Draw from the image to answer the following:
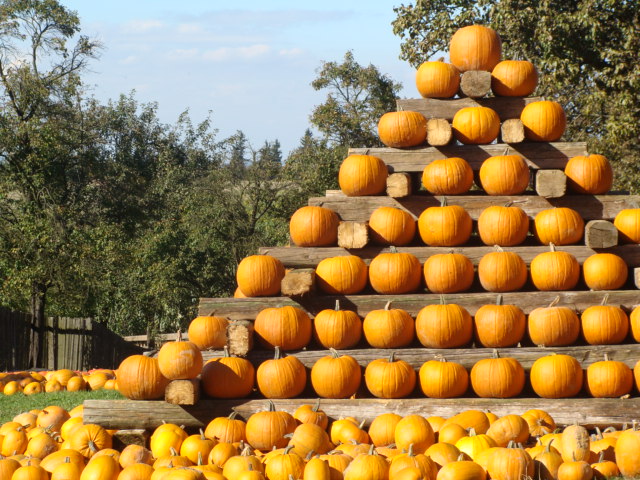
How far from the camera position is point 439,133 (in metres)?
7.84

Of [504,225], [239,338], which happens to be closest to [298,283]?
[239,338]

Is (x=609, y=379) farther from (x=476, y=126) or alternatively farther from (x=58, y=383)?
(x=58, y=383)

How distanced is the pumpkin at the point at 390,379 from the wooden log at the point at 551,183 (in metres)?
2.14

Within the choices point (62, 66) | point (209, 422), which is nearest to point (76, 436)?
point (209, 422)

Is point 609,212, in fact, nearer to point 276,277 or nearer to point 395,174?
point 395,174

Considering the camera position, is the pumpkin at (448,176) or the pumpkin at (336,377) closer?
the pumpkin at (336,377)

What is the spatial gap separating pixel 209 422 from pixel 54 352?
41.9 ft

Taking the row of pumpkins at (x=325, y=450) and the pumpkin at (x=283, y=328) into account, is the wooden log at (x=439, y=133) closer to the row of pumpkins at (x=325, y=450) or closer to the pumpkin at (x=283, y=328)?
the pumpkin at (x=283, y=328)

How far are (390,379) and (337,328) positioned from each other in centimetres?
64

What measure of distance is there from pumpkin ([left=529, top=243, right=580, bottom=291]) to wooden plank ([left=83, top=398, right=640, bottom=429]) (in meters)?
1.05

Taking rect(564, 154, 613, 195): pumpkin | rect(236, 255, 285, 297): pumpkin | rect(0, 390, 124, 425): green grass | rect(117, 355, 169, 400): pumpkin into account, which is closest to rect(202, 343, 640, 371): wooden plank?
rect(236, 255, 285, 297): pumpkin

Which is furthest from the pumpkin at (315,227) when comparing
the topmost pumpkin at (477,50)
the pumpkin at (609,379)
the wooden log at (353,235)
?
the pumpkin at (609,379)

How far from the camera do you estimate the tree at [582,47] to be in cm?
1484

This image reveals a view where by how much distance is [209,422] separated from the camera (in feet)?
21.3
